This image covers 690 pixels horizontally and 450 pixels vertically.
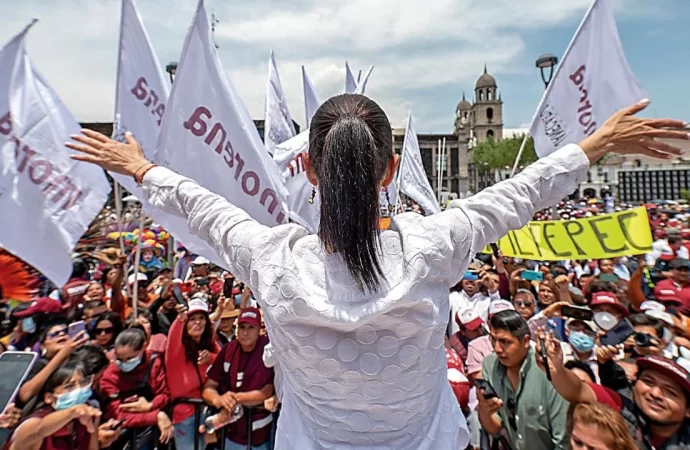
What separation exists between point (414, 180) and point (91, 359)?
6330 mm

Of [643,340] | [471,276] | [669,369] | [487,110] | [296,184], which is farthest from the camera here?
[487,110]

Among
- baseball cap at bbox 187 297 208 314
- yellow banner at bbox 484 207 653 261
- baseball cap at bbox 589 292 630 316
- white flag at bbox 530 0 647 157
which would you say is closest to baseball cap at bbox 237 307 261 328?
baseball cap at bbox 187 297 208 314

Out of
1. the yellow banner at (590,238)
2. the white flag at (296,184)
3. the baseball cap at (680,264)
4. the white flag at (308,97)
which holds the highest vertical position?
the white flag at (308,97)

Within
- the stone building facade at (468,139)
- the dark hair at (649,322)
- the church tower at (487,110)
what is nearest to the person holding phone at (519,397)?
the dark hair at (649,322)

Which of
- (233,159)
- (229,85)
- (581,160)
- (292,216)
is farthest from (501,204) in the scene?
(292,216)

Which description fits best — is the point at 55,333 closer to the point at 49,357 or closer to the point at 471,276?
the point at 49,357

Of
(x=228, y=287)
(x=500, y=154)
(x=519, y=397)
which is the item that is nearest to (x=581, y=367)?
(x=519, y=397)

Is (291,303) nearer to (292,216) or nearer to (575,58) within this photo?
(292,216)

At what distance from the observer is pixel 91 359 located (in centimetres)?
274

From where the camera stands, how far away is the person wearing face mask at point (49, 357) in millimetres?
2454

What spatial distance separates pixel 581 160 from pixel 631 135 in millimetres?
191

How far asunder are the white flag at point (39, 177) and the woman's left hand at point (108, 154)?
2169mm

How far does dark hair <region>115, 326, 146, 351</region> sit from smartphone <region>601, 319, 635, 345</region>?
3384mm

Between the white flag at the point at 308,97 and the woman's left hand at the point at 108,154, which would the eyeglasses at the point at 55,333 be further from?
the white flag at the point at 308,97
